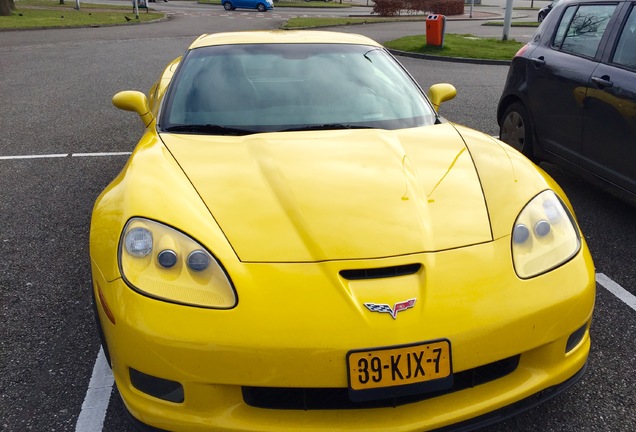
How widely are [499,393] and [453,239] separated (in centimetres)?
53

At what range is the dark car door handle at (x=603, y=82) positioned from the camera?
397cm

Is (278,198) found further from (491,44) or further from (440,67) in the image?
(491,44)

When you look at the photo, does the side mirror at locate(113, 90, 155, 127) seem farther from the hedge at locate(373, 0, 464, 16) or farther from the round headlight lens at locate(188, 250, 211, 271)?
the hedge at locate(373, 0, 464, 16)

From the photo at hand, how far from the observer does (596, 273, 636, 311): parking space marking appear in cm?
310

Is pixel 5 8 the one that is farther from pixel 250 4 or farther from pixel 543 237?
pixel 543 237

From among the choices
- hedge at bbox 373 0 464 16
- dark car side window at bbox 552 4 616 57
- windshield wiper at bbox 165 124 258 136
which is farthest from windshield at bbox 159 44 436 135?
hedge at bbox 373 0 464 16

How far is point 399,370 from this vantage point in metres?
1.71

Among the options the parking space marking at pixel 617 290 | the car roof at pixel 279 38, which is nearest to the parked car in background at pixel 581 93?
the parking space marking at pixel 617 290

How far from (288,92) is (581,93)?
7.81ft

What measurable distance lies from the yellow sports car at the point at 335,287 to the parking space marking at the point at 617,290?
1032mm

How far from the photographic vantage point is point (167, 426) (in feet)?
5.90

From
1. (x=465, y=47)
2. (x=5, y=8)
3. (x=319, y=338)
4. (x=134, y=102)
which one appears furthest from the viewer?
(x=5, y=8)

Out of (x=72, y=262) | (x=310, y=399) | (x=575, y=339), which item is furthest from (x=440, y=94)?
(x=72, y=262)

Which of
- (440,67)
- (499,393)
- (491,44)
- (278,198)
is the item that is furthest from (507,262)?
(491,44)
